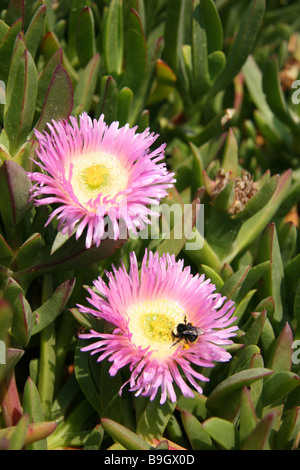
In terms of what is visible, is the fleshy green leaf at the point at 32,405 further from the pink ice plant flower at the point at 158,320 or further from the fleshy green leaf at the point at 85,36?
the fleshy green leaf at the point at 85,36

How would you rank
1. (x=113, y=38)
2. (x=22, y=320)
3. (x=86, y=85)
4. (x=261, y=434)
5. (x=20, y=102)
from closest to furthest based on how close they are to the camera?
(x=261, y=434) < (x=22, y=320) < (x=20, y=102) < (x=86, y=85) < (x=113, y=38)

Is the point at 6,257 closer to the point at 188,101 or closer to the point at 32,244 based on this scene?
the point at 32,244

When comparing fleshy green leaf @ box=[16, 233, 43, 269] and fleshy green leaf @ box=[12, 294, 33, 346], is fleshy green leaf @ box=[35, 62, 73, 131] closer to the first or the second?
fleshy green leaf @ box=[16, 233, 43, 269]

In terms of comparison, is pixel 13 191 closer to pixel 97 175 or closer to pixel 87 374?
pixel 97 175

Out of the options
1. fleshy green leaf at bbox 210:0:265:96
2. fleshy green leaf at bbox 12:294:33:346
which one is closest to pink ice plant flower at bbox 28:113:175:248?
fleshy green leaf at bbox 12:294:33:346

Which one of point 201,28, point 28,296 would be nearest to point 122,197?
point 28,296

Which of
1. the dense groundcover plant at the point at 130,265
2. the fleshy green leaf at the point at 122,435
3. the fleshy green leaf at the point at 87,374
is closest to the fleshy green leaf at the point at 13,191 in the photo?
the dense groundcover plant at the point at 130,265

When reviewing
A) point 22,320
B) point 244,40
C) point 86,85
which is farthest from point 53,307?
point 244,40
